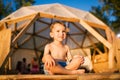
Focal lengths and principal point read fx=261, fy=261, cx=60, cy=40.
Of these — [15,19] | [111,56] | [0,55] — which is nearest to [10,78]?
[0,55]

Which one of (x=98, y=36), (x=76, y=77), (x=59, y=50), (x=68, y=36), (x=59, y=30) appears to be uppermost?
(x=68, y=36)

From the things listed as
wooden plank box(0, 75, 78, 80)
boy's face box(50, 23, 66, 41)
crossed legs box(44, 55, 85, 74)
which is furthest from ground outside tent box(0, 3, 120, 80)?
wooden plank box(0, 75, 78, 80)

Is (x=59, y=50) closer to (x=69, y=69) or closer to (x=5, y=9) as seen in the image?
(x=69, y=69)

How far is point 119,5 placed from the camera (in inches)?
961

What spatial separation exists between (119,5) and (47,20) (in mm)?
11471

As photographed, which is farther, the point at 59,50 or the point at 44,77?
the point at 59,50

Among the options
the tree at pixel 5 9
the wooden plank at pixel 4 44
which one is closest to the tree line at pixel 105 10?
the tree at pixel 5 9

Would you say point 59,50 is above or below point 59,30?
below

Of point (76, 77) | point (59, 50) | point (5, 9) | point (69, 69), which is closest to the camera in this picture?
point (76, 77)

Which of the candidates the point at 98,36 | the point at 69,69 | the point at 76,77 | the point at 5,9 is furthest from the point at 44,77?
the point at 5,9

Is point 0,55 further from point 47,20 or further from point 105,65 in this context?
point 47,20

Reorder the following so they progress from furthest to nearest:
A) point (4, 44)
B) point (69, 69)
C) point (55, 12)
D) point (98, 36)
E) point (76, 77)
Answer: point (55, 12), point (98, 36), point (4, 44), point (69, 69), point (76, 77)

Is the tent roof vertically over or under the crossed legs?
over

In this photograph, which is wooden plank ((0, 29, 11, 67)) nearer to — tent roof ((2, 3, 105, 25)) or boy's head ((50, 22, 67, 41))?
boy's head ((50, 22, 67, 41))
